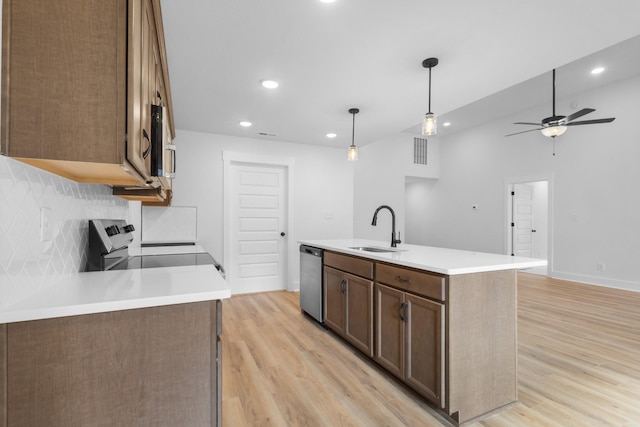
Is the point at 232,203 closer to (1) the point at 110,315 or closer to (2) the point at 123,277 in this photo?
(2) the point at 123,277

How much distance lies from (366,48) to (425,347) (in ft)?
6.69

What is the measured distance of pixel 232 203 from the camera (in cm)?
471

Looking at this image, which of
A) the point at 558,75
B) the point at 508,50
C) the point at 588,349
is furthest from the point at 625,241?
the point at 508,50

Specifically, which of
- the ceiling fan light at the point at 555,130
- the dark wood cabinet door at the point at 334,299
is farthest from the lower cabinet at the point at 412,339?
the ceiling fan light at the point at 555,130

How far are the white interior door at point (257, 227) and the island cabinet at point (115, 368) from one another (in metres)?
3.60

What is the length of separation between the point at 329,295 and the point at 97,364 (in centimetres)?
225

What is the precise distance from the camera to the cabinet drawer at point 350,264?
2.44 m

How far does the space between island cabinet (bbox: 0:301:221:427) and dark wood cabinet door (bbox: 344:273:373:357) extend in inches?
56.1

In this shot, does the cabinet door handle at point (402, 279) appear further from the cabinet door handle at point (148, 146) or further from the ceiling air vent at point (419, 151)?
the ceiling air vent at point (419, 151)

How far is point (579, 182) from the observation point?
5492mm

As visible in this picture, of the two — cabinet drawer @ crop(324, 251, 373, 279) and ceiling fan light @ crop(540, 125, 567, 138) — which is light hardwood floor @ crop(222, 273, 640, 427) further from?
ceiling fan light @ crop(540, 125, 567, 138)

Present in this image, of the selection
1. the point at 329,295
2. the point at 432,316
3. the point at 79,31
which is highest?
the point at 79,31

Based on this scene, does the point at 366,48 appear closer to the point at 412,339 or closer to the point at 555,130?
the point at 412,339

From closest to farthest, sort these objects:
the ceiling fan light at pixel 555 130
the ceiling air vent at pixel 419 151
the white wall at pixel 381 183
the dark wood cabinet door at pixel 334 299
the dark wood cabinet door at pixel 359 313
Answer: the dark wood cabinet door at pixel 359 313 → the dark wood cabinet door at pixel 334 299 → the ceiling fan light at pixel 555 130 → the white wall at pixel 381 183 → the ceiling air vent at pixel 419 151
